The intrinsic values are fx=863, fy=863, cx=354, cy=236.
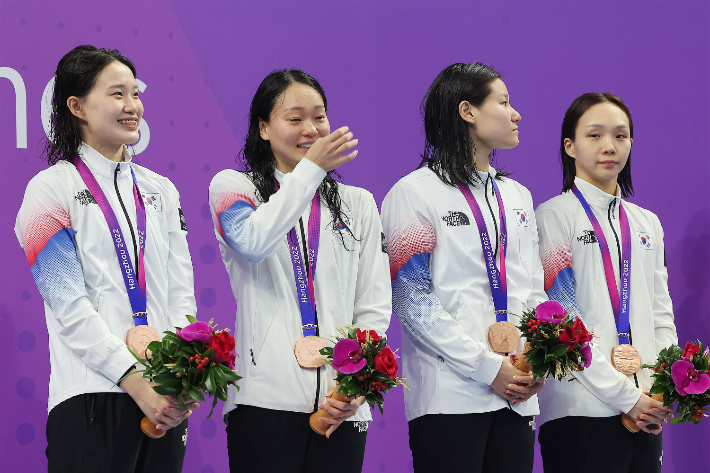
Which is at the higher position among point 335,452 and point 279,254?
point 279,254

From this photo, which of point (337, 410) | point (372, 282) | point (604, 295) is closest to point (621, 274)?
point (604, 295)

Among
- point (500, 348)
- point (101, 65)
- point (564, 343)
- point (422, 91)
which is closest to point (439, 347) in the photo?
point (500, 348)

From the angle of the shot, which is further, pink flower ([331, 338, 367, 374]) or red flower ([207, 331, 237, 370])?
pink flower ([331, 338, 367, 374])

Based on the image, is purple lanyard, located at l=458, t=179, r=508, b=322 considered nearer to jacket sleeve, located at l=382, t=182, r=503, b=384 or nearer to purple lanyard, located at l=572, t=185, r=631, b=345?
jacket sleeve, located at l=382, t=182, r=503, b=384

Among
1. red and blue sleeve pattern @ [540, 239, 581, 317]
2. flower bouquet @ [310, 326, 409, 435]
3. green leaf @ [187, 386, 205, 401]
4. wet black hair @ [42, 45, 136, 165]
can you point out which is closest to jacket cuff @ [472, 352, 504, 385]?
flower bouquet @ [310, 326, 409, 435]

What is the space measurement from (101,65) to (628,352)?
2.34 m

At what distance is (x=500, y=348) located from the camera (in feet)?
10.5

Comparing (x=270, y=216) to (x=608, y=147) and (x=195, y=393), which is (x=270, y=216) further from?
(x=608, y=147)

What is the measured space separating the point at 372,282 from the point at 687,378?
1294mm

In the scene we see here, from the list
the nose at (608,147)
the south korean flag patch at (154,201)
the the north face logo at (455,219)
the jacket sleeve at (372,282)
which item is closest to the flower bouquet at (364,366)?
the jacket sleeve at (372,282)

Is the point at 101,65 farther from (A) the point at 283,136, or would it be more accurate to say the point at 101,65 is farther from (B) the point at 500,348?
(B) the point at 500,348

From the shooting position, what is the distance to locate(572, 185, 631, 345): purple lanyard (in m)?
3.59

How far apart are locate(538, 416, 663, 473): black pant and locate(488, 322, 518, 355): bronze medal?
568 mm

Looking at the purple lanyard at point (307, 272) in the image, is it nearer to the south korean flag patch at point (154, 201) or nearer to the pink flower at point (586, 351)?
the south korean flag patch at point (154, 201)
